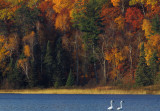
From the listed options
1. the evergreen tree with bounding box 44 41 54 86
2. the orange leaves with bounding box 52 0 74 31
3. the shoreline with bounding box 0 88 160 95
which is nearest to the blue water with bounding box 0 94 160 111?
the shoreline with bounding box 0 88 160 95

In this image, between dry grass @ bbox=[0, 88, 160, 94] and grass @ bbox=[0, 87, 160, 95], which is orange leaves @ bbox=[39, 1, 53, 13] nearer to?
grass @ bbox=[0, 87, 160, 95]

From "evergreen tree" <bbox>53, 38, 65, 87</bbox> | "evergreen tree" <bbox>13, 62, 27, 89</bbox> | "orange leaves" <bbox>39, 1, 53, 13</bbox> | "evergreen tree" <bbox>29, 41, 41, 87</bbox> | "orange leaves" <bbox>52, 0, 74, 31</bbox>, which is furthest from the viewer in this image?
"orange leaves" <bbox>39, 1, 53, 13</bbox>

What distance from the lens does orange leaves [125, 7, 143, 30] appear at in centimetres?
8209

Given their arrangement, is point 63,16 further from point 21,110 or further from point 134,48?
point 21,110

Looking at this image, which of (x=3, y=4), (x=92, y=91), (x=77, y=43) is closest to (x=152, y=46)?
(x=92, y=91)

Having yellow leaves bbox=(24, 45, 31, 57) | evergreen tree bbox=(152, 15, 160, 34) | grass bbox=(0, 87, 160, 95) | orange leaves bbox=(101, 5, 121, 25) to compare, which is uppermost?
orange leaves bbox=(101, 5, 121, 25)

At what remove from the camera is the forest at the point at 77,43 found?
76.0 meters

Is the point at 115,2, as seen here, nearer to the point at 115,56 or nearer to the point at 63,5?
the point at 63,5

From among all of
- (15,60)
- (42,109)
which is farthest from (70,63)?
(42,109)

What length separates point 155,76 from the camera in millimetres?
68500

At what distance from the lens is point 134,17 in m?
83.1

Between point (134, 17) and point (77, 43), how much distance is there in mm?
12877

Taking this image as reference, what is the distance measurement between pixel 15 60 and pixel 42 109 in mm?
42444

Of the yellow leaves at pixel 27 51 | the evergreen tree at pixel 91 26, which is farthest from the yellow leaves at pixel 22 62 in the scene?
the evergreen tree at pixel 91 26
